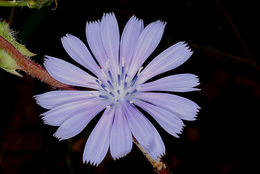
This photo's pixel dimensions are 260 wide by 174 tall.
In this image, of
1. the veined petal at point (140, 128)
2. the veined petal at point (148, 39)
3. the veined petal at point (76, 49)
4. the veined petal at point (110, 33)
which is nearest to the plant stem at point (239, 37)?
the veined petal at point (148, 39)

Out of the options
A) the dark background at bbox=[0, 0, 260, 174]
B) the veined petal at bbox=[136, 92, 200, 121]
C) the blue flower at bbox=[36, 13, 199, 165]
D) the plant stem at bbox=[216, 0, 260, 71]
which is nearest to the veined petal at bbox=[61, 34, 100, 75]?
the blue flower at bbox=[36, 13, 199, 165]

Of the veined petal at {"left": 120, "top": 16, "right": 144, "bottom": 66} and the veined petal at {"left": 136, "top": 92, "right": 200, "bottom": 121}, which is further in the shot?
the veined petal at {"left": 120, "top": 16, "right": 144, "bottom": 66}

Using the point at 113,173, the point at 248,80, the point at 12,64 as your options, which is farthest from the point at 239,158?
the point at 12,64

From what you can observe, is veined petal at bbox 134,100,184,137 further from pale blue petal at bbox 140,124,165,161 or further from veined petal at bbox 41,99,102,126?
veined petal at bbox 41,99,102,126

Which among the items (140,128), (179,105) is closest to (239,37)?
(179,105)

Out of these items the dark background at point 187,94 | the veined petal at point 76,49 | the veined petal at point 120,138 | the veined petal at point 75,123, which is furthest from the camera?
the dark background at point 187,94

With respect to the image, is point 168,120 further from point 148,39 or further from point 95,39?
point 95,39

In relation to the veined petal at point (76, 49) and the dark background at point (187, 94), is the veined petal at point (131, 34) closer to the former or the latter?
the veined petal at point (76, 49)
